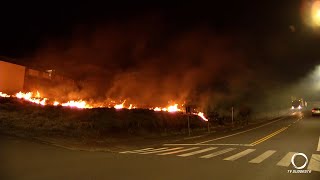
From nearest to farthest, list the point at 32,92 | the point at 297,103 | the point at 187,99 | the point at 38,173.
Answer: the point at 38,173
the point at 32,92
the point at 187,99
the point at 297,103

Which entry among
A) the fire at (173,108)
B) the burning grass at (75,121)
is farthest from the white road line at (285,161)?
the fire at (173,108)

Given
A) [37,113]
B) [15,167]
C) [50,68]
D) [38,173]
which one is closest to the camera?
[38,173]

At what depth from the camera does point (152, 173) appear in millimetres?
10125

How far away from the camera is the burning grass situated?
22.6 m

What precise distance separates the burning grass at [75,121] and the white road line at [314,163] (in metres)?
14.6

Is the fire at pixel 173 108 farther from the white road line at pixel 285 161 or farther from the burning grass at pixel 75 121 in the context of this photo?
the white road line at pixel 285 161

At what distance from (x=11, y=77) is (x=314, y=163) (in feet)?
96.4

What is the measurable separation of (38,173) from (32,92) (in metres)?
27.1

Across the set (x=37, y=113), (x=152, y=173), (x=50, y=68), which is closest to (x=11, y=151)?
(x=152, y=173)

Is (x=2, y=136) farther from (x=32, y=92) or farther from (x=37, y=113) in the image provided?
(x=32, y=92)

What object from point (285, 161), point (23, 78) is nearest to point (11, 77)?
point (23, 78)

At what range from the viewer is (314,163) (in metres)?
12.6

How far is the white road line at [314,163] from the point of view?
37.5 ft

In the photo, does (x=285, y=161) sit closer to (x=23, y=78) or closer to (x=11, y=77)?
(x=11, y=77)
